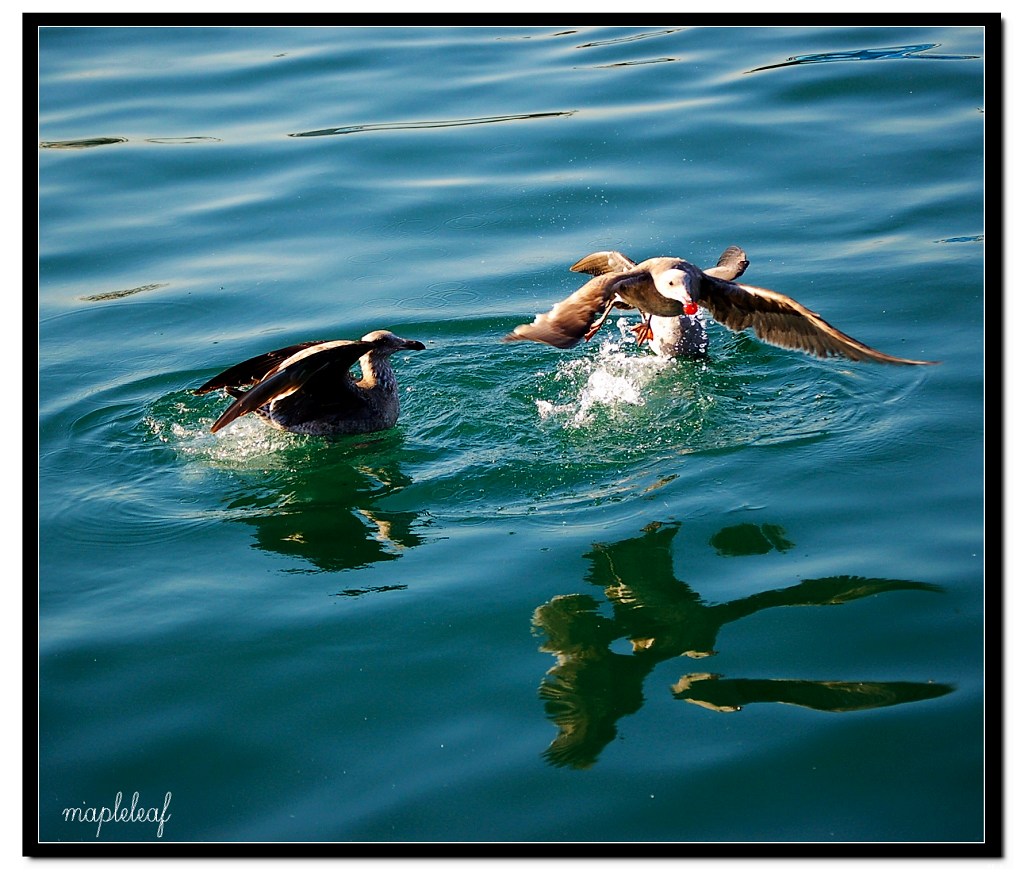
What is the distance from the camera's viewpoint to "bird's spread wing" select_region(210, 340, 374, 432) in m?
7.38

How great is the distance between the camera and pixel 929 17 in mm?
6836

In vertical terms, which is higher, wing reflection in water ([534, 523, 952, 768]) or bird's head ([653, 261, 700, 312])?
bird's head ([653, 261, 700, 312])

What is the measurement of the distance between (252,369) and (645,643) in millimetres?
3387

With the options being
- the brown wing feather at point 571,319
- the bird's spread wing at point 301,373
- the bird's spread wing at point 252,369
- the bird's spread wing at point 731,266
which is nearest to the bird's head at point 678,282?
the brown wing feather at point 571,319

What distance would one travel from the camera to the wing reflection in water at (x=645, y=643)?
5539 millimetres

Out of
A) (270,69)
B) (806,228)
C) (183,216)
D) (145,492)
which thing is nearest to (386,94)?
(270,69)

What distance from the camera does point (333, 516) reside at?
7375mm

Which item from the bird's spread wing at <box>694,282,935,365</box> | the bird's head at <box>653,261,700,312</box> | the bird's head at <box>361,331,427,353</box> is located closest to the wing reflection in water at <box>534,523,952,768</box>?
the bird's spread wing at <box>694,282,935,365</box>

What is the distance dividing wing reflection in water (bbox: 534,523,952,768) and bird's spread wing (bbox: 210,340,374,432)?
2.16 m

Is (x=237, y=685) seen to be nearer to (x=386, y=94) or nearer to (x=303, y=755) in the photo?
(x=303, y=755)

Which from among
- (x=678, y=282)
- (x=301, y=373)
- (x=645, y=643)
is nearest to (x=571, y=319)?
(x=678, y=282)

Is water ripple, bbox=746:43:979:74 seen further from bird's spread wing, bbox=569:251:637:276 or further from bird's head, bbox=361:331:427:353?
bird's head, bbox=361:331:427:353

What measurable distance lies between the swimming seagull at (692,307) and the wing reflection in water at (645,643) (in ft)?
4.32

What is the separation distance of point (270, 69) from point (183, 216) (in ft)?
12.0
